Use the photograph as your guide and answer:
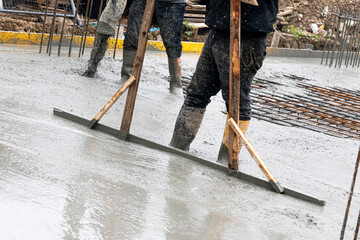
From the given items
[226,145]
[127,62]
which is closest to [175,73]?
[127,62]

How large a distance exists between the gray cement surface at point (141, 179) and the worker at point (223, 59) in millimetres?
333

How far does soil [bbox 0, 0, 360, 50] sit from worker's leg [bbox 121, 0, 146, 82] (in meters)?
3.89

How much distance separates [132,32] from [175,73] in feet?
2.45

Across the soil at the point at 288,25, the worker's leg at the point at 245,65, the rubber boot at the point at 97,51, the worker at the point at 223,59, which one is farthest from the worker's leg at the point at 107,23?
the soil at the point at 288,25

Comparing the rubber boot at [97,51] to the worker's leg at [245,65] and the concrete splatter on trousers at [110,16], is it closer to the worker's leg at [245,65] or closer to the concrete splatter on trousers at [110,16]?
the concrete splatter on trousers at [110,16]

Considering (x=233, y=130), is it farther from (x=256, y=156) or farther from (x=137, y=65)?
(x=137, y=65)

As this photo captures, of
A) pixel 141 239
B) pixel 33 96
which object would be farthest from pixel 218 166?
pixel 33 96

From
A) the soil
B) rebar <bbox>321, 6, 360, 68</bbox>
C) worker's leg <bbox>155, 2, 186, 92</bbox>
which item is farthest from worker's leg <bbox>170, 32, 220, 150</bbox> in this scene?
rebar <bbox>321, 6, 360, 68</bbox>

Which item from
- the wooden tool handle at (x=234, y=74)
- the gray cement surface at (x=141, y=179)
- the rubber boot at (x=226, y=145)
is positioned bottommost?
the gray cement surface at (x=141, y=179)

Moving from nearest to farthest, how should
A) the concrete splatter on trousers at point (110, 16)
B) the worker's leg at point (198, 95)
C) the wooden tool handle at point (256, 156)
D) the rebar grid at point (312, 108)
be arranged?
the wooden tool handle at point (256, 156) < the worker's leg at point (198, 95) < the rebar grid at point (312, 108) < the concrete splatter on trousers at point (110, 16)

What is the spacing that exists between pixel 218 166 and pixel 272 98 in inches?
159

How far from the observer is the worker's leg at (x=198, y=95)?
4.16 metres

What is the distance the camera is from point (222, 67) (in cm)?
402

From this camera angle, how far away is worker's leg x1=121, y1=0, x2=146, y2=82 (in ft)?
21.4
